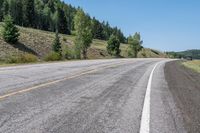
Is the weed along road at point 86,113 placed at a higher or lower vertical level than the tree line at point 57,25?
lower

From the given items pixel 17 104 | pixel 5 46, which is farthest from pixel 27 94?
pixel 5 46

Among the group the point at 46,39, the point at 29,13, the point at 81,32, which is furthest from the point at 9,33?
the point at 29,13

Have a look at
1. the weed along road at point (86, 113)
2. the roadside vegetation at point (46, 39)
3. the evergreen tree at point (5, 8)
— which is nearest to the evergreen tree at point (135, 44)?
the roadside vegetation at point (46, 39)

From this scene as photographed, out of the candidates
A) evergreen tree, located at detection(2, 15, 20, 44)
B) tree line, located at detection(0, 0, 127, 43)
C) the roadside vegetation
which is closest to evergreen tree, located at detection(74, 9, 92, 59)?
the roadside vegetation

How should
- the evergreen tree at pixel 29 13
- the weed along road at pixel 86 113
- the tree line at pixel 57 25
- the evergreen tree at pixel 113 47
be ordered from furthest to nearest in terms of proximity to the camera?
the evergreen tree at pixel 29 13, the evergreen tree at pixel 113 47, the tree line at pixel 57 25, the weed along road at pixel 86 113

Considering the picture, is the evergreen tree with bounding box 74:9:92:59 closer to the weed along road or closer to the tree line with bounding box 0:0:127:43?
the tree line with bounding box 0:0:127:43

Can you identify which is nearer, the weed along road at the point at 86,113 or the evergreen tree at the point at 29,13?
the weed along road at the point at 86,113

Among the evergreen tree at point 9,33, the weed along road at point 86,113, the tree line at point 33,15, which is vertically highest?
the tree line at point 33,15

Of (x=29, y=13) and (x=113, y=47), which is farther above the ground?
(x=29, y=13)

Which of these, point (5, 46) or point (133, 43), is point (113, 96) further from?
point (133, 43)

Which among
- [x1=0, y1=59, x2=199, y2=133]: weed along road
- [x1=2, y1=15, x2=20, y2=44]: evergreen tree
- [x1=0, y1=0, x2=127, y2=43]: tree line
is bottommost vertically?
[x1=0, y1=59, x2=199, y2=133]: weed along road

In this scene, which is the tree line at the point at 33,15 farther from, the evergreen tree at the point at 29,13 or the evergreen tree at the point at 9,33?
the evergreen tree at the point at 9,33

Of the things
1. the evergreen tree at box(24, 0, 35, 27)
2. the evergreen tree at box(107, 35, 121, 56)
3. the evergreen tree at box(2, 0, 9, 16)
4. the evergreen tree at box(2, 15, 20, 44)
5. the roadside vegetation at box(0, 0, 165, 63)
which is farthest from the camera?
the evergreen tree at box(2, 0, 9, 16)

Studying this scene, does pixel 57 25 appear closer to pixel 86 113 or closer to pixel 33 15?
pixel 33 15
